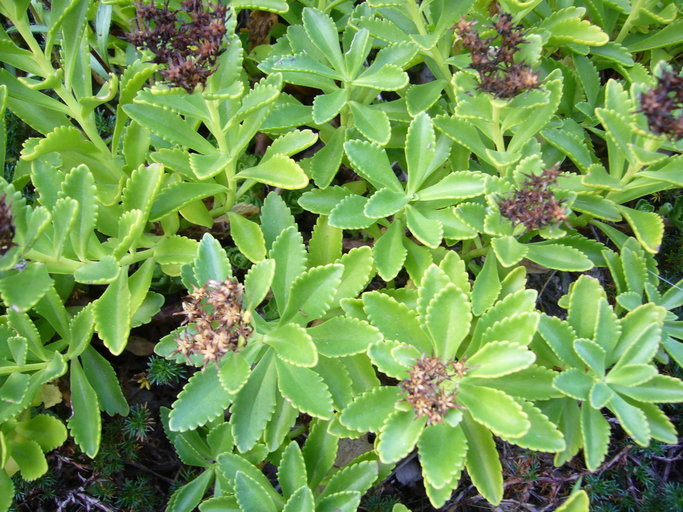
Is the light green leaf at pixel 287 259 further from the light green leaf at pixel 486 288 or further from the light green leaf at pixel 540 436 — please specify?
the light green leaf at pixel 540 436

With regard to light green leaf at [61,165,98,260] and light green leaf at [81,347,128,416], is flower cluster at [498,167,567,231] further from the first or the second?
light green leaf at [81,347,128,416]

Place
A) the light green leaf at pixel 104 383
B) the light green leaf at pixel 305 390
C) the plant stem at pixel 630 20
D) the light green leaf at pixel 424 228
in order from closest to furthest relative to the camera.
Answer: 1. the light green leaf at pixel 305 390
2. the light green leaf at pixel 424 228
3. the light green leaf at pixel 104 383
4. the plant stem at pixel 630 20

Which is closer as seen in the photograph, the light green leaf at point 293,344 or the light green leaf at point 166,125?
the light green leaf at point 293,344

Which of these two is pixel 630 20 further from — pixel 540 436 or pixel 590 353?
pixel 540 436

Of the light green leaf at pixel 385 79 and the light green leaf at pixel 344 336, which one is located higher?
the light green leaf at pixel 385 79

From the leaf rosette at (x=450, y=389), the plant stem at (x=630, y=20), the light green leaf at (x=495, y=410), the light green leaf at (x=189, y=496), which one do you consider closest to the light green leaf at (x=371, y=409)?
the leaf rosette at (x=450, y=389)
